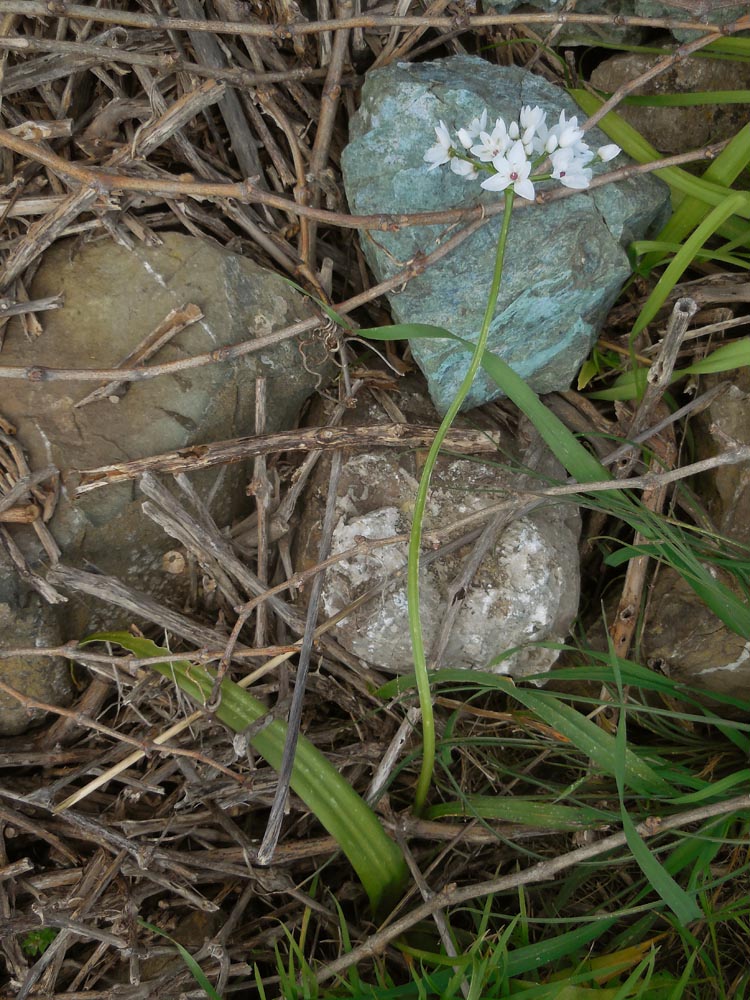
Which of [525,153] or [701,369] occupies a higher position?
[525,153]

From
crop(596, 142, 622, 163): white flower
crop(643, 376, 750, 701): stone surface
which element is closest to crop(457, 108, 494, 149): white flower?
crop(596, 142, 622, 163): white flower

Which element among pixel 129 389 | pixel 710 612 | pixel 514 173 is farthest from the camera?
pixel 710 612

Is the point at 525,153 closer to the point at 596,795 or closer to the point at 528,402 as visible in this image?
the point at 528,402

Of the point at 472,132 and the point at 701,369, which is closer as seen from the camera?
the point at 472,132

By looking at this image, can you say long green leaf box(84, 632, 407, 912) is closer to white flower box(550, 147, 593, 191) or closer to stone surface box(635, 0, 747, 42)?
white flower box(550, 147, 593, 191)

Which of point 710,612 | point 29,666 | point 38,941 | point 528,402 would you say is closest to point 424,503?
point 528,402

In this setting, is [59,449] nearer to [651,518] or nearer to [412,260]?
[412,260]
